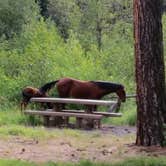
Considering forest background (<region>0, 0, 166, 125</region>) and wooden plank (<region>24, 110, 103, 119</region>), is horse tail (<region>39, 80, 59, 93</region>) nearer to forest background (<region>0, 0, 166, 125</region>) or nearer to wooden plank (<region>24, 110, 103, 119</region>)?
wooden plank (<region>24, 110, 103, 119</region>)

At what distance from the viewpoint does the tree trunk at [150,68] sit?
383 inches

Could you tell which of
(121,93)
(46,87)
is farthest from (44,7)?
(121,93)

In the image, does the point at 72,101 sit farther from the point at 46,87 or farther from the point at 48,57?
the point at 48,57

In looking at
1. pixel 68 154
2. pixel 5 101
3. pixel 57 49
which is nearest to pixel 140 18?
pixel 68 154

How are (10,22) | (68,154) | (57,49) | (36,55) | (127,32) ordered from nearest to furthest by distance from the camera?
(68,154)
(36,55)
(57,49)
(127,32)
(10,22)

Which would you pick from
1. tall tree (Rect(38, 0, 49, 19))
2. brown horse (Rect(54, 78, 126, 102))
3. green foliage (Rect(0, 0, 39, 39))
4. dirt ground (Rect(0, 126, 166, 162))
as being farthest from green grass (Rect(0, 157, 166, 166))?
tall tree (Rect(38, 0, 49, 19))

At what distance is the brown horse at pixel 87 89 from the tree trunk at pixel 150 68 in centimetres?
547

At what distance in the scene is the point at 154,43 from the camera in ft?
31.9

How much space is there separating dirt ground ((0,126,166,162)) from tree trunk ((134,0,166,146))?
436 millimetres

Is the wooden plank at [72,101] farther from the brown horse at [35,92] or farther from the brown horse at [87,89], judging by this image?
the brown horse at [87,89]

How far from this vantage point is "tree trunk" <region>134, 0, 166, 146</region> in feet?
31.9

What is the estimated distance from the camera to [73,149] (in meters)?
9.88

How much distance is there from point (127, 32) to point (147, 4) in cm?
2230

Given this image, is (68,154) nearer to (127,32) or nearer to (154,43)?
(154,43)
